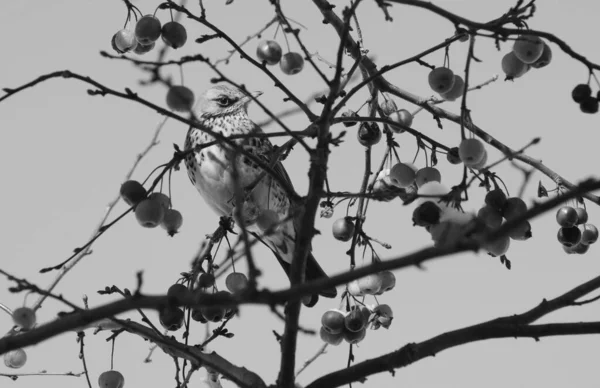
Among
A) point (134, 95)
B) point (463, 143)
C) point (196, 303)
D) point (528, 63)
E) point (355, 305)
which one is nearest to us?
point (196, 303)

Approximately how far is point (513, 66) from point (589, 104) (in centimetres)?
46

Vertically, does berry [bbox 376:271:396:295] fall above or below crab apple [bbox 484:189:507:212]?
above

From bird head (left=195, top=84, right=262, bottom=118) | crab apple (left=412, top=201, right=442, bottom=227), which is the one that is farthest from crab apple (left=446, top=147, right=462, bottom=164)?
bird head (left=195, top=84, right=262, bottom=118)

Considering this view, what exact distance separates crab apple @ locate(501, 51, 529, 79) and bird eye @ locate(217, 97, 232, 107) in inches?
113

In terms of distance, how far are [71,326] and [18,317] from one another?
126 cm

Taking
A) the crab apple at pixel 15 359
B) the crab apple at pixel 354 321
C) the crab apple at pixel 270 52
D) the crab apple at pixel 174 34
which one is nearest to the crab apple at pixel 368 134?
the crab apple at pixel 270 52

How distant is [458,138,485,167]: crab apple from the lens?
8.82ft

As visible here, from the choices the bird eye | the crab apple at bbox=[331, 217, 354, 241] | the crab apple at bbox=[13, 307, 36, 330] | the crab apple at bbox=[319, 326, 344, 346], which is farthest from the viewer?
the bird eye

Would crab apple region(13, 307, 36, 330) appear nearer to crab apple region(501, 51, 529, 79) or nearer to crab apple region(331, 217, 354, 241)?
crab apple region(331, 217, 354, 241)

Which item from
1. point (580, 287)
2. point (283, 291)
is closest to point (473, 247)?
point (283, 291)

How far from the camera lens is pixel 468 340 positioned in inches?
91.4

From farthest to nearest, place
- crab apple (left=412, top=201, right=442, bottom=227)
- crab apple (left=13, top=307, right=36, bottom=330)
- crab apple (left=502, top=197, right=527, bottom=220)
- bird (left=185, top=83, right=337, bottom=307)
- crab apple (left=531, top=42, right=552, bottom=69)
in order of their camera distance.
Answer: bird (left=185, top=83, right=337, bottom=307)
crab apple (left=531, top=42, right=552, bottom=69)
crab apple (left=13, top=307, right=36, bottom=330)
crab apple (left=502, top=197, right=527, bottom=220)
crab apple (left=412, top=201, right=442, bottom=227)

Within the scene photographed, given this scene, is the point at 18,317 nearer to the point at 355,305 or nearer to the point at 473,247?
the point at 355,305

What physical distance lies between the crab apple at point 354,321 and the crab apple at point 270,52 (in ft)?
3.29
